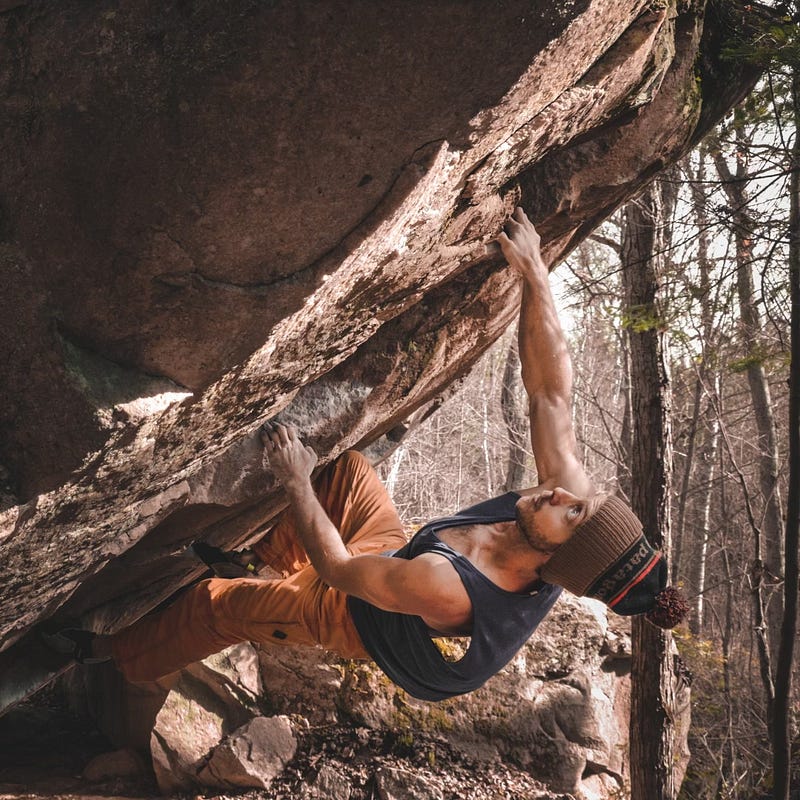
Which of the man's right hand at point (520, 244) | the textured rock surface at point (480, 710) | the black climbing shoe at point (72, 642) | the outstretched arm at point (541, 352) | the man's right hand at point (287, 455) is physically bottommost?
the textured rock surface at point (480, 710)

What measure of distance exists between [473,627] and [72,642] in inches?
116

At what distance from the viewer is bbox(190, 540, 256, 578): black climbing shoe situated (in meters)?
4.92

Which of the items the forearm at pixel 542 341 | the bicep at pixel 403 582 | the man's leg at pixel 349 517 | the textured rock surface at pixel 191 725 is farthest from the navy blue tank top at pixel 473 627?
the textured rock surface at pixel 191 725


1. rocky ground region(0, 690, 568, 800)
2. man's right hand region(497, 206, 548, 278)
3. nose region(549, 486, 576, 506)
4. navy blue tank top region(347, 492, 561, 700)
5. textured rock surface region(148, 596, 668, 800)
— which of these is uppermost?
man's right hand region(497, 206, 548, 278)

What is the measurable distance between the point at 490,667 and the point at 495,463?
17934 mm

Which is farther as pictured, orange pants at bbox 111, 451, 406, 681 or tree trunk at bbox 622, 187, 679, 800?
tree trunk at bbox 622, 187, 679, 800

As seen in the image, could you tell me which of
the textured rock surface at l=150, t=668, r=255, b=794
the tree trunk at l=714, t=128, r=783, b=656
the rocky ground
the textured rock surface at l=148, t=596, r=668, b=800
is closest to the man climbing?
the textured rock surface at l=150, t=668, r=255, b=794

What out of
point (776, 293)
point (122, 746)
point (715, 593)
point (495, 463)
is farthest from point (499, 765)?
point (495, 463)

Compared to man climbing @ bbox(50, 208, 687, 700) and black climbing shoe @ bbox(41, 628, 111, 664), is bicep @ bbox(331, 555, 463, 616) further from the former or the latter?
black climbing shoe @ bbox(41, 628, 111, 664)

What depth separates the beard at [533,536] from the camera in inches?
134

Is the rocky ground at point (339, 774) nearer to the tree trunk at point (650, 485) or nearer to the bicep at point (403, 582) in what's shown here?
the tree trunk at point (650, 485)

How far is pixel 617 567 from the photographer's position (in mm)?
3209

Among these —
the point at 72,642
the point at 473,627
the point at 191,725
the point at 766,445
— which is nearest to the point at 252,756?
the point at 191,725

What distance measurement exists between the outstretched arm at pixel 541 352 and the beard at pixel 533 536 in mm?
330
